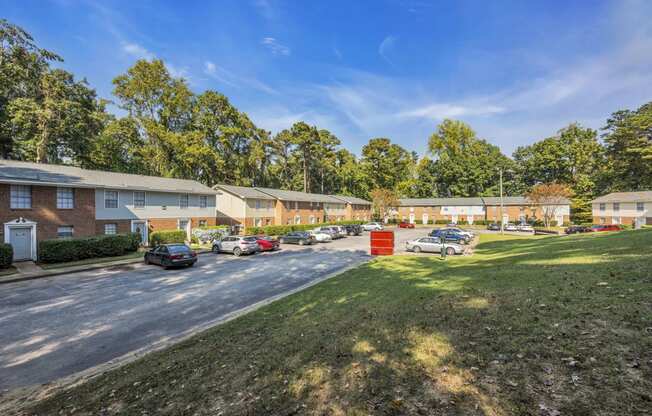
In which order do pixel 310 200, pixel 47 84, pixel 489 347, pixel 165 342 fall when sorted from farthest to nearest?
pixel 310 200, pixel 47 84, pixel 165 342, pixel 489 347

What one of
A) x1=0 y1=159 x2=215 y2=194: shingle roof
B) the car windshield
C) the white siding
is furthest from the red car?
x1=0 y1=159 x2=215 y2=194: shingle roof

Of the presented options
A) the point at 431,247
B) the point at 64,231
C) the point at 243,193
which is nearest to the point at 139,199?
the point at 64,231

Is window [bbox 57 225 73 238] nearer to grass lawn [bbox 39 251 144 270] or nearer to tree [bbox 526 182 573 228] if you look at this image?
grass lawn [bbox 39 251 144 270]

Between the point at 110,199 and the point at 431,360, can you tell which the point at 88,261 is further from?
the point at 431,360

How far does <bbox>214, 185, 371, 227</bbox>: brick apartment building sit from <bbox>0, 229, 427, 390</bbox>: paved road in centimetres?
2004

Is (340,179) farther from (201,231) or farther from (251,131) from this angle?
(201,231)

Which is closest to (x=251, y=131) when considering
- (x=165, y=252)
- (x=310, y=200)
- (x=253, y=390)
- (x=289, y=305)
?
(x=310, y=200)

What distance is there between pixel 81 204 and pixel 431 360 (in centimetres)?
2818

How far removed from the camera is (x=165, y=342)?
7688mm

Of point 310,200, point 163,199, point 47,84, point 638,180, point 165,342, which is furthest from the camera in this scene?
point 638,180

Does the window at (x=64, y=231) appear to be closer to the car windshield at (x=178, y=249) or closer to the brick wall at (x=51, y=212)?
the brick wall at (x=51, y=212)

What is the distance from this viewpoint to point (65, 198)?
2275 cm

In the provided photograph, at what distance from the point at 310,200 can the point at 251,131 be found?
19850 mm

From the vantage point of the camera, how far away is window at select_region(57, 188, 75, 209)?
22.4m
